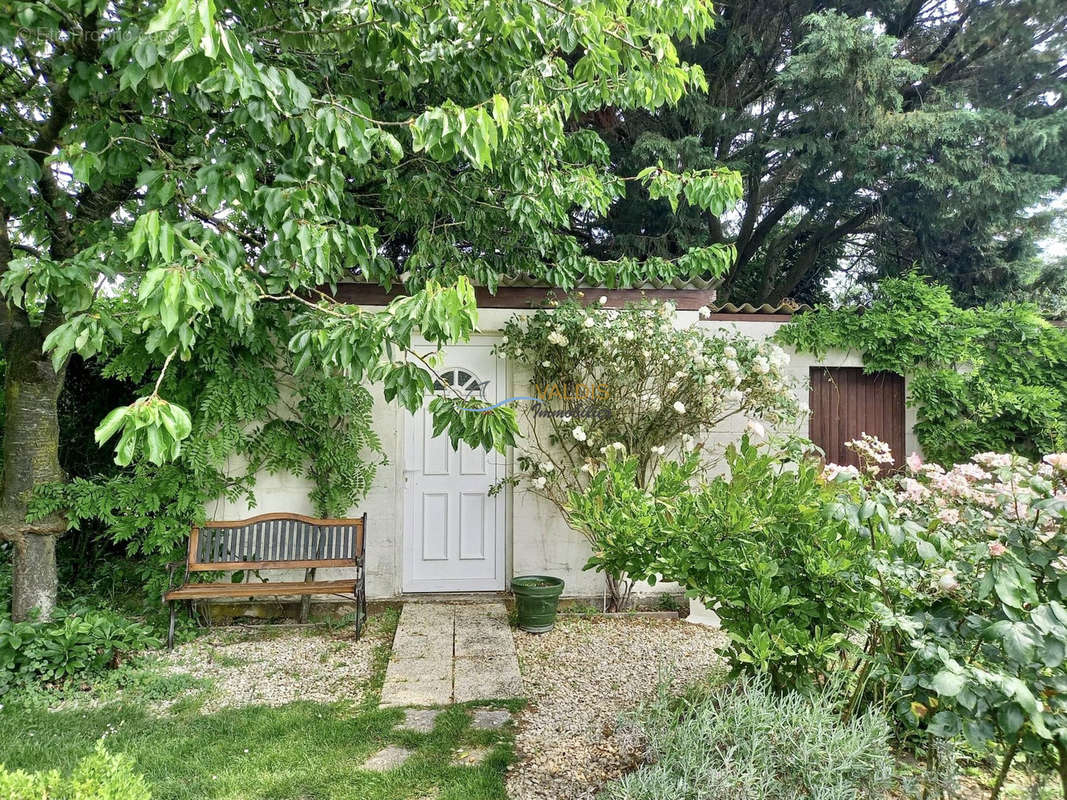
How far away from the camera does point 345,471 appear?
4.88m

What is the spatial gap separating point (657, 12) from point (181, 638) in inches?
202

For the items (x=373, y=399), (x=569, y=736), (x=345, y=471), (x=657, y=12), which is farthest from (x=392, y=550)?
(x=657, y=12)

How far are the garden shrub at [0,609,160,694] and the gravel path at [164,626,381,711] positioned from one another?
1.23ft

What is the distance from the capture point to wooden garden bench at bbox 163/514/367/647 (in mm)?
4434

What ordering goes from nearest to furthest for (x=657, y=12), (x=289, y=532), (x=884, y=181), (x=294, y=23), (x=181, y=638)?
(x=294, y=23)
(x=657, y=12)
(x=181, y=638)
(x=289, y=532)
(x=884, y=181)

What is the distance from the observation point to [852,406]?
6.09 m

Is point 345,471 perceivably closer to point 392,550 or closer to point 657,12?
point 392,550

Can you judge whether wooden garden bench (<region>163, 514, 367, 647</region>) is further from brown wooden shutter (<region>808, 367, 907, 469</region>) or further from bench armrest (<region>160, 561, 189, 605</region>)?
brown wooden shutter (<region>808, 367, 907, 469</region>)

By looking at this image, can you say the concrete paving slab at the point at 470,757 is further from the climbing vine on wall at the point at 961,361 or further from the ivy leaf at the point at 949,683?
the climbing vine on wall at the point at 961,361

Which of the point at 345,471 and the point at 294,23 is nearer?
the point at 294,23

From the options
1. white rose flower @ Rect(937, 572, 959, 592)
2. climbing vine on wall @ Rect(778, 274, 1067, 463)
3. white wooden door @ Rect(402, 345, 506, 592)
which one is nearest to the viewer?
white rose flower @ Rect(937, 572, 959, 592)

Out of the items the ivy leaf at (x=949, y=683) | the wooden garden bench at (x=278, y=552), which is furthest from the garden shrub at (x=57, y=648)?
the ivy leaf at (x=949, y=683)

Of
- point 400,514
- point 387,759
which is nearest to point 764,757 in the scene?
point 387,759

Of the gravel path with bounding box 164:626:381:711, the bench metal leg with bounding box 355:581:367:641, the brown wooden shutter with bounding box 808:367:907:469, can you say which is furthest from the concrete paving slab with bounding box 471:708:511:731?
the brown wooden shutter with bounding box 808:367:907:469
